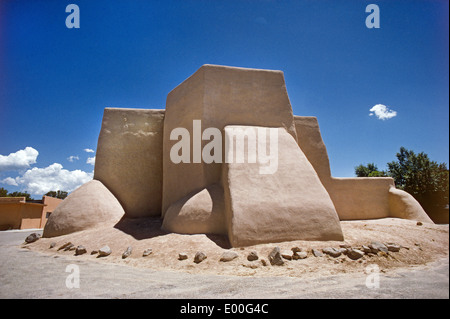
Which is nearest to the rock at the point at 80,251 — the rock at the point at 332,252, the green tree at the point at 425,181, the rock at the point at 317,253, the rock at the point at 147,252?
the rock at the point at 147,252

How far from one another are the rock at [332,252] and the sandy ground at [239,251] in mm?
73

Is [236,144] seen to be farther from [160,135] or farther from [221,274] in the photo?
[160,135]

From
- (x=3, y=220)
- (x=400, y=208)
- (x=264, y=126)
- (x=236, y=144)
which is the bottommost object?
(x=3, y=220)

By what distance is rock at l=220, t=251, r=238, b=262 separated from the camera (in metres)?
4.63

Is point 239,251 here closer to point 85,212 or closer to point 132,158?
point 85,212

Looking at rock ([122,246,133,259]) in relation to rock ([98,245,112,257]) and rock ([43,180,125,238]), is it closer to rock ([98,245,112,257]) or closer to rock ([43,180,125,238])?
rock ([98,245,112,257])

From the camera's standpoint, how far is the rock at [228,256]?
4.63m

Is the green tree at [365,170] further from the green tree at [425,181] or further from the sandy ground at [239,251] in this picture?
the sandy ground at [239,251]

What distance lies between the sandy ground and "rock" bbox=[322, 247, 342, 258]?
0.07 metres

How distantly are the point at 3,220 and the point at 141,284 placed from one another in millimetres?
18682
